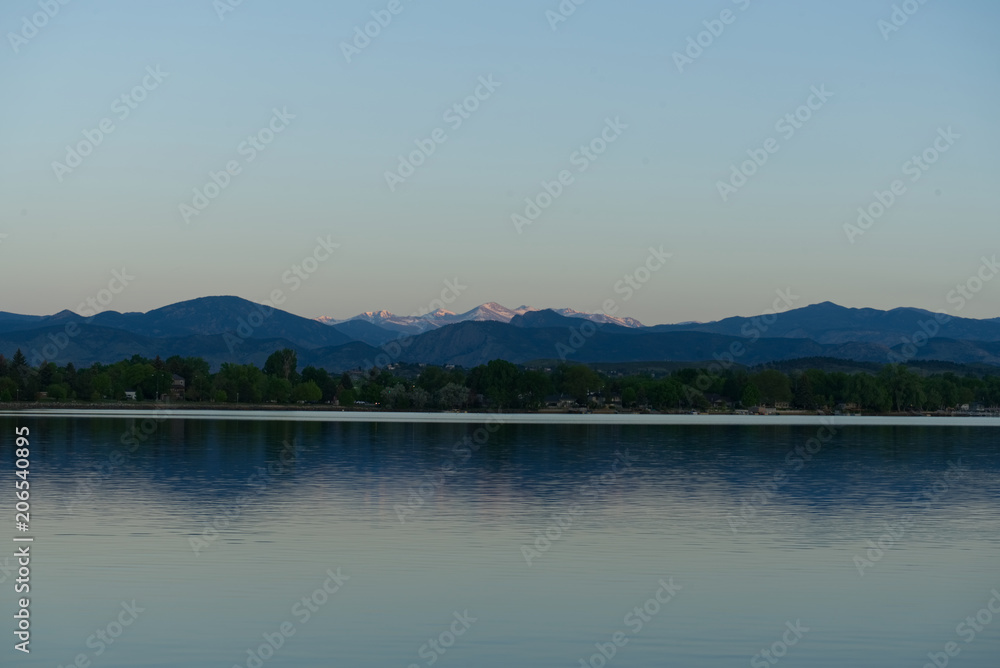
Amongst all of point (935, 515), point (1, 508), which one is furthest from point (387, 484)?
point (935, 515)

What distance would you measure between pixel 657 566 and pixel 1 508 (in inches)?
905

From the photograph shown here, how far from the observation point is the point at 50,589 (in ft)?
84.0
